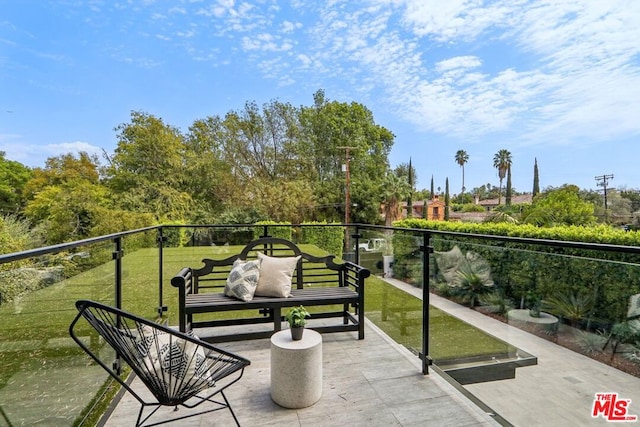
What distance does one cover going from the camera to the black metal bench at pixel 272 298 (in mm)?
2860

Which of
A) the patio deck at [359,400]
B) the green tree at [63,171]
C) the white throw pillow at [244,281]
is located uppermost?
the green tree at [63,171]

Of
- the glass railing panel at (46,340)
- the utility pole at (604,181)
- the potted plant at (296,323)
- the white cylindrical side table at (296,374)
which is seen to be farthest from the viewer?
the utility pole at (604,181)

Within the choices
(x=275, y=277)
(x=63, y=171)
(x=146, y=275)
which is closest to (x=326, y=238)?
(x=146, y=275)

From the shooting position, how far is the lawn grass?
5.32 feet

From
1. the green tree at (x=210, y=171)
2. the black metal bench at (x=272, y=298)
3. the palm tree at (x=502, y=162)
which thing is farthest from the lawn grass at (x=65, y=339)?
the palm tree at (x=502, y=162)

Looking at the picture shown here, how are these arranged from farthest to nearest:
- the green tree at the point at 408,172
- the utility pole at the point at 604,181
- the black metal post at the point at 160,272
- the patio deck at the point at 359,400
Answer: the green tree at the point at 408,172
the utility pole at the point at 604,181
the black metal post at the point at 160,272
the patio deck at the point at 359,400

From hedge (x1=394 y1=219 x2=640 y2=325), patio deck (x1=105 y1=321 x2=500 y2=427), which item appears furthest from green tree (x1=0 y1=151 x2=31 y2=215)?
hedge (x1=394 y1=219 x2=640 y2=325)

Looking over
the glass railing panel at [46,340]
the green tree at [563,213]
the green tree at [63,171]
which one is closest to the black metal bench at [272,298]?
the glass railing panel at [46,340]

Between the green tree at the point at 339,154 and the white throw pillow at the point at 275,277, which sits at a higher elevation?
the green tree at the point at 339,154

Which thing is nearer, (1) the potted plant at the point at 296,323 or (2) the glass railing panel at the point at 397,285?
(1) the potted plant at the point at 296,323

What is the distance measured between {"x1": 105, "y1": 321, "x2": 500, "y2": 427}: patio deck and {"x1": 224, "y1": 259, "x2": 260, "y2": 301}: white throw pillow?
524 mm

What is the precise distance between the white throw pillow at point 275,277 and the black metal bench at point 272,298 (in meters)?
0.06

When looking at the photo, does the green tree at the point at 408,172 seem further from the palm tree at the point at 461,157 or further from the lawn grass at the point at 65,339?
the lawn grass at the point at 65,339

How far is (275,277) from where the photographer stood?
123 inches
